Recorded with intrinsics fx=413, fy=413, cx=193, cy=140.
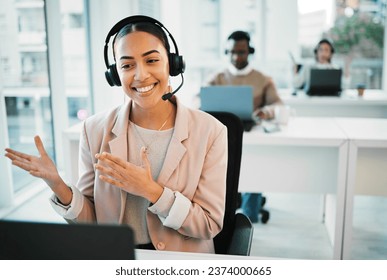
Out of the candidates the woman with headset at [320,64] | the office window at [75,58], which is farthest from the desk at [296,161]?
the woman with headset at [320,64]

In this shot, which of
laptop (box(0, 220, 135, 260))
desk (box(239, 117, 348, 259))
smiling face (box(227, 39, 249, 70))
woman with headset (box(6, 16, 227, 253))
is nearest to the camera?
laptop (box(0, 220, 135, 260))

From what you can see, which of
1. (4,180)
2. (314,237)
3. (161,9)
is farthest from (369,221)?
(161,9)

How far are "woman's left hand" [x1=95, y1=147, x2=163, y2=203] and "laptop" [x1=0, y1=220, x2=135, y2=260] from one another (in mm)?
360

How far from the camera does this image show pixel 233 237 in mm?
1145

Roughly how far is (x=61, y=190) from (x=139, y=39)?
42cm

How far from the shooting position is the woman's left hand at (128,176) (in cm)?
91

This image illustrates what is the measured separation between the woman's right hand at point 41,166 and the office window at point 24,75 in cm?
159

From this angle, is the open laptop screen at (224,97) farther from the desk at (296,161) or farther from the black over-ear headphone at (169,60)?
the black over-ear headphone at (169,60)

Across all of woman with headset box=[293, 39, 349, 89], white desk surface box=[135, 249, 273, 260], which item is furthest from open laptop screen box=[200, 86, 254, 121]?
woman with headset box=[293, 39, 349, 89]

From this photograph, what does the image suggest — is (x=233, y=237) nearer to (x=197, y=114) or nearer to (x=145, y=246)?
(x=145, y=246)

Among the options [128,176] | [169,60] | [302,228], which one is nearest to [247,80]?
[302,228]

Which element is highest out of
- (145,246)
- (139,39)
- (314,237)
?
(139,39)

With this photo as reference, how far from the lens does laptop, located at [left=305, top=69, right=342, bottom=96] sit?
3.40m

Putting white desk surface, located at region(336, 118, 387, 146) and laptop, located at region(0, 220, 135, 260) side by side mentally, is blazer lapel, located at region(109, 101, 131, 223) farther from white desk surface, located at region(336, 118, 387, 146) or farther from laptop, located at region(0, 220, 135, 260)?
white desk surface, located at region(336, 118, 387, 146)
